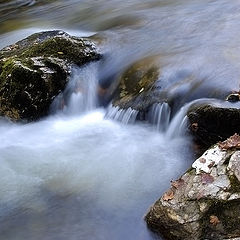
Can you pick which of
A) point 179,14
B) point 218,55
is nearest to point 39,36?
point 179,14

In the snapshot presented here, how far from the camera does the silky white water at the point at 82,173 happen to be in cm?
581

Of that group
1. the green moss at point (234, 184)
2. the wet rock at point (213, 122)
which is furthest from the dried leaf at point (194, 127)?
the green moss at point (234, 184)

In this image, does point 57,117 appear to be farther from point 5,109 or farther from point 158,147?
point 158,147

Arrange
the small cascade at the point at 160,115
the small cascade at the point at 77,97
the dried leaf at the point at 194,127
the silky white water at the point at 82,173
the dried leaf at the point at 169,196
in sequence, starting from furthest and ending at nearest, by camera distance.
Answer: the small cascade at the point at 77,97
the small cascade at the point at 160,115
the dried leaf at the point at 194,127
the silky white water at the point at 82,173
the dried leaf at the point at 169,196

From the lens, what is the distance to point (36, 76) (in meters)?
8.54

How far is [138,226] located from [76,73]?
4.55 m

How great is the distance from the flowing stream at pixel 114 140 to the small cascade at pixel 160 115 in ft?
0.06

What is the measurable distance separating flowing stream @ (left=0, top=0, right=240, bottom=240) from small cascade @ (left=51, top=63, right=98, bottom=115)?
0.07 ft

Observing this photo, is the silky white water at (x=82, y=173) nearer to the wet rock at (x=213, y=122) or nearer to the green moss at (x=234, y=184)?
the wet rock at (x=213, y=122)

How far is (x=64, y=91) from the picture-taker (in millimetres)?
9055

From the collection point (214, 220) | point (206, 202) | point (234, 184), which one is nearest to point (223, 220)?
point (214, 220)

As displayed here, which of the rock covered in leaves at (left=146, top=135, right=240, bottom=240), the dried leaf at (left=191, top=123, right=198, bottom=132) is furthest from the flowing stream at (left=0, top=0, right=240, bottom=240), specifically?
the rock covered in leaves at (left=146, top=135, right=240, bottom=240)

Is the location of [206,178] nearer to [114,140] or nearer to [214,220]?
[214,220]

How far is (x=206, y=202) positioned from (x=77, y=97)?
467cm
